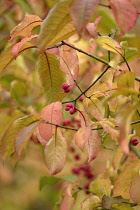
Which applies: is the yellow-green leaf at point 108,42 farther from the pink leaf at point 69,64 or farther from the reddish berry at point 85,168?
the reddish berry at point 85,168

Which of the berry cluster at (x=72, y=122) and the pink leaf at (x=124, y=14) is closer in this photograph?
the pink leaf at (x=124, y=14)

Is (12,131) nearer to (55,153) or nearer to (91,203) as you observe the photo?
(55,153)

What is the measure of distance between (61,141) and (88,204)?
0.19m

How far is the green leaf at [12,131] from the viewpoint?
697 mm

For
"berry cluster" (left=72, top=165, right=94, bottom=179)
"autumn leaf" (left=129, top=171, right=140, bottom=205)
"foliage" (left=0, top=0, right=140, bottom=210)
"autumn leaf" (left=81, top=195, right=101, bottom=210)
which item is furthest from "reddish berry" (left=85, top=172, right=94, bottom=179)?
"autumn leaf" (left=129, top=171, right=140, bottom=205)

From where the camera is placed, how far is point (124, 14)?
0.58 meters

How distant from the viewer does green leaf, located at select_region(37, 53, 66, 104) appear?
2.64 feet

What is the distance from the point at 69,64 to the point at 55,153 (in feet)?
0.56

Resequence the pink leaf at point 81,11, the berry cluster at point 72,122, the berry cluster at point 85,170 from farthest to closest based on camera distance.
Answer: the berry cluster at point 85,170
the berry cluster at point 72,122
the pink leaf at point 81,11

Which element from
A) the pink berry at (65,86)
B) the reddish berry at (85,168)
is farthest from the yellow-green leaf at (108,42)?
the reddish berry at (85,168)

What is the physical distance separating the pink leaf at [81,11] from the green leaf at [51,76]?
0.81 feet

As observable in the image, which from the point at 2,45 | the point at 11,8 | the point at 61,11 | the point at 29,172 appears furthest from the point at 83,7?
the point at 29,172

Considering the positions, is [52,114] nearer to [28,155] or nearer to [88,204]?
[88,204]

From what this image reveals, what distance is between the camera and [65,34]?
68 centimetres
